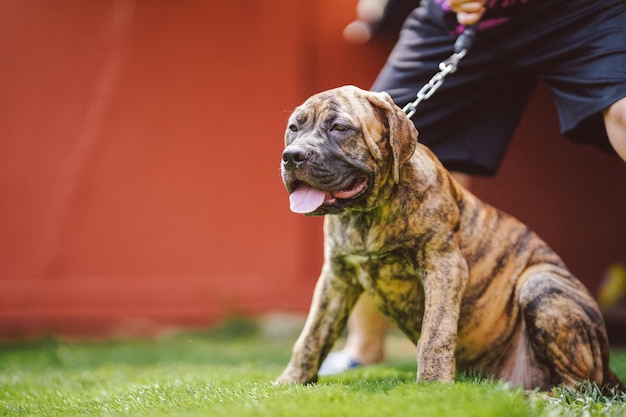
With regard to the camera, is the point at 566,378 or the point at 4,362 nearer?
the point at 566,378

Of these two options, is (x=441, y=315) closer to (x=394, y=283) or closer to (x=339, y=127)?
(x=394, y=283)

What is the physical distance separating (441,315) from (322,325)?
1.96 ft

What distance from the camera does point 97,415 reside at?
8.77ft

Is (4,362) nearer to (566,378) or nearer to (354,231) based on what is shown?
(354,231)

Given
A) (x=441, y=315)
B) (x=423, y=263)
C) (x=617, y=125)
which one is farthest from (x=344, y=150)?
(x=617, y=125)

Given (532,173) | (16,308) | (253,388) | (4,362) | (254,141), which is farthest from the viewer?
(254,141)

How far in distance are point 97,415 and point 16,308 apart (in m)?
4.03

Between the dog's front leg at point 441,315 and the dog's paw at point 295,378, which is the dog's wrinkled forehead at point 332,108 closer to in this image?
the dog's front leg at point 441,315

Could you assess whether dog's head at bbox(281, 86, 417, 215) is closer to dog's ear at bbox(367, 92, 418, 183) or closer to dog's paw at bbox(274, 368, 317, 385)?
dog's ear at bbox(367, 92, 418, 183)

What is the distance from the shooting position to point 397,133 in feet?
9.49

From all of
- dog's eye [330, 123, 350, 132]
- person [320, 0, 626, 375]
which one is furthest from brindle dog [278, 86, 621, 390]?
person [320, 0, 626, 375]

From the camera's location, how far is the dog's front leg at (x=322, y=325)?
3.21 meters

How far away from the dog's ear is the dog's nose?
364 millimetres

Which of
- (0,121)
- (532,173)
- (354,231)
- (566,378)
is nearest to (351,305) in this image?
(354,231)
